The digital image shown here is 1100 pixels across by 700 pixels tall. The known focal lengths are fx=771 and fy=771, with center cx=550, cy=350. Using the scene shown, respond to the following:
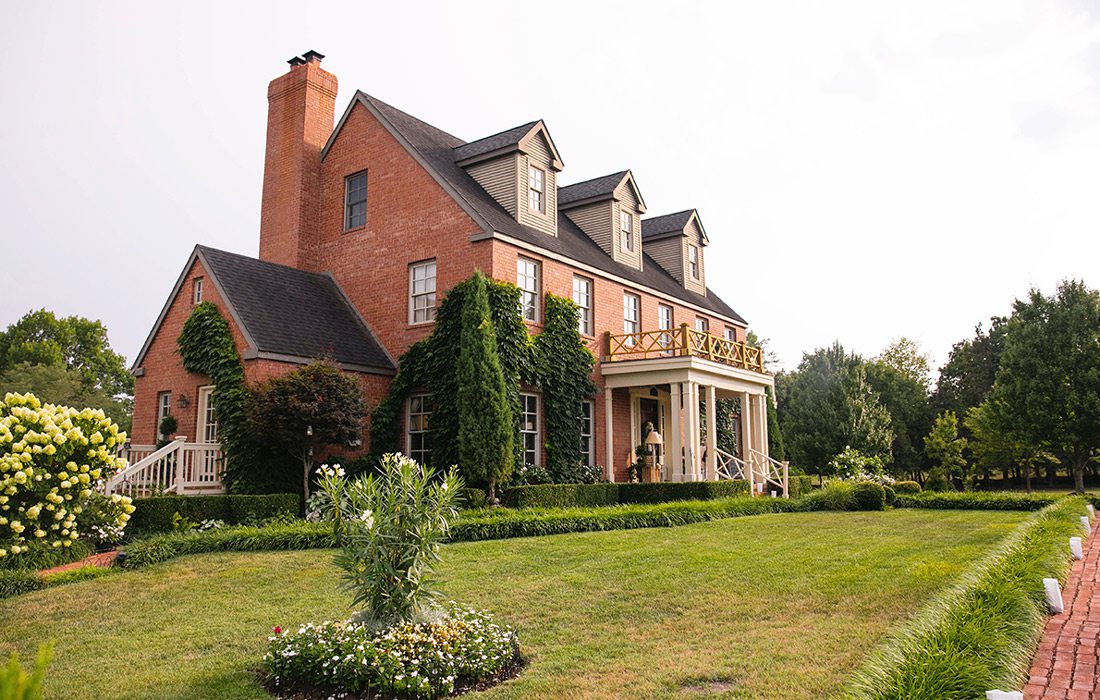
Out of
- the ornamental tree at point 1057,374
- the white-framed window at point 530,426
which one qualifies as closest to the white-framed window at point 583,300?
the white-framed window at point 530,426

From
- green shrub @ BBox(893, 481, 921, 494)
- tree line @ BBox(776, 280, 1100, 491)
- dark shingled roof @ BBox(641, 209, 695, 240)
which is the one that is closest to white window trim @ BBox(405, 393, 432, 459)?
green shrub @ BBox(893, 481, 921, 494)

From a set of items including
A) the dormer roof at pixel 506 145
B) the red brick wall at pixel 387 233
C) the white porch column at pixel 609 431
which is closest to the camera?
the red brick wall at pixel 387 233

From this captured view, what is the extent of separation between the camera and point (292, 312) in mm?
18750

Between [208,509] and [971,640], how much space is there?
12492 millimetres

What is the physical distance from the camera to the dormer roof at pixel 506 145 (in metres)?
20.7

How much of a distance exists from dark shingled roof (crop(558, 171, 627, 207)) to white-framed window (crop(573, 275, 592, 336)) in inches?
167

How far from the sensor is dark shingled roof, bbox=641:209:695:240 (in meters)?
29.0

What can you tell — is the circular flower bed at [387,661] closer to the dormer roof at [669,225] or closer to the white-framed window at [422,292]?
the white-framed window at [422,292]

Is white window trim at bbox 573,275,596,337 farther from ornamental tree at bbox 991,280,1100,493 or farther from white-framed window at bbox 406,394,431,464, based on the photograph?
ornamental tree at bbox 991,280,1100,493

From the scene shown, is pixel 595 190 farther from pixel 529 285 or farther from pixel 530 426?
pixel 530 426

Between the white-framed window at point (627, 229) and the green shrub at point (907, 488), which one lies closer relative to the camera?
the green shrub at point (907, 488)

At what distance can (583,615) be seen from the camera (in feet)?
24.6

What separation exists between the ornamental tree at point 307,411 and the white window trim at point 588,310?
291 inches

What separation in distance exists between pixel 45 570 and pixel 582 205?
18.5 metres
